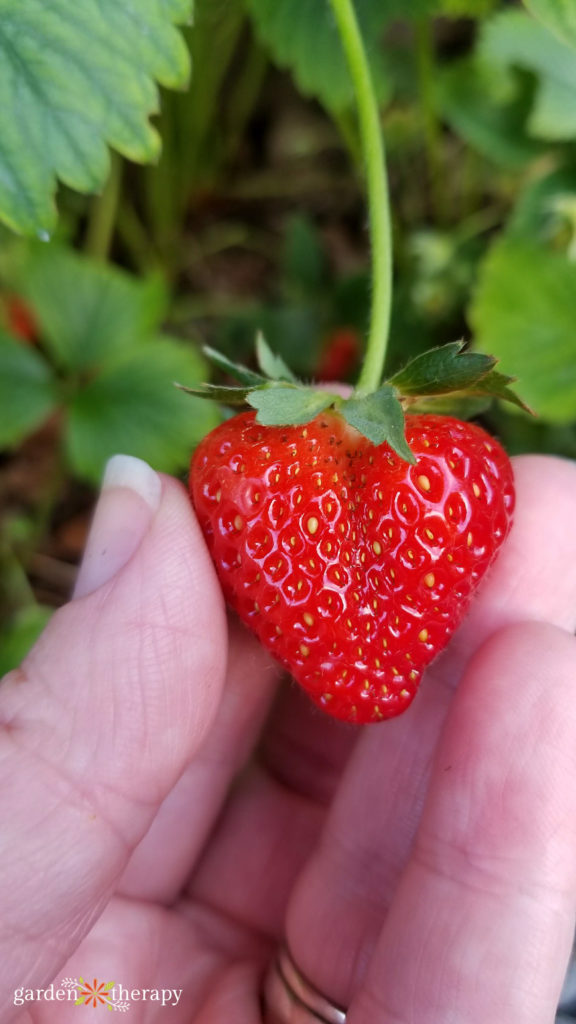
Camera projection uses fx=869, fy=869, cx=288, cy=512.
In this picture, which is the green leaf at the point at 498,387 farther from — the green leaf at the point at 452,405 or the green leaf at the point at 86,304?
the green leaf at the point at 86,304

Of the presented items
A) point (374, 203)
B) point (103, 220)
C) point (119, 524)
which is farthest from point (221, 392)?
point (103, 220)

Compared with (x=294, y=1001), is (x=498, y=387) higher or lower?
higher

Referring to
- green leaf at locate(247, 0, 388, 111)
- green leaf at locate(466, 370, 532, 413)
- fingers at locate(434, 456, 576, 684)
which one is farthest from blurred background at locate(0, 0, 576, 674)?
green leaf at locate(466, 370, 532, 413)

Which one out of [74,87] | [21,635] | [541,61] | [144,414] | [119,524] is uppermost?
[541,61]

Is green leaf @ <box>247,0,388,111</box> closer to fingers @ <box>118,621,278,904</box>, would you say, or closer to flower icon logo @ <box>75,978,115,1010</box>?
fingers @ <box>118,621,278,904</box>

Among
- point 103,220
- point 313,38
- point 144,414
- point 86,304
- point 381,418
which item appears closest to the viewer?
point 381,418

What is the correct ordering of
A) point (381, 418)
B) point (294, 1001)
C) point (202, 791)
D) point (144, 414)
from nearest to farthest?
point (381, 418), point (294, 1001), point (202, 791), point (144, 414)

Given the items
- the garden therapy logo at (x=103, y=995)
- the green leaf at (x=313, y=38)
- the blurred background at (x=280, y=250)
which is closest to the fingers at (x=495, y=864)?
the garden therapy logo at (x=103, y=995)

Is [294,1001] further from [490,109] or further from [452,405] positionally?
[490,109]
